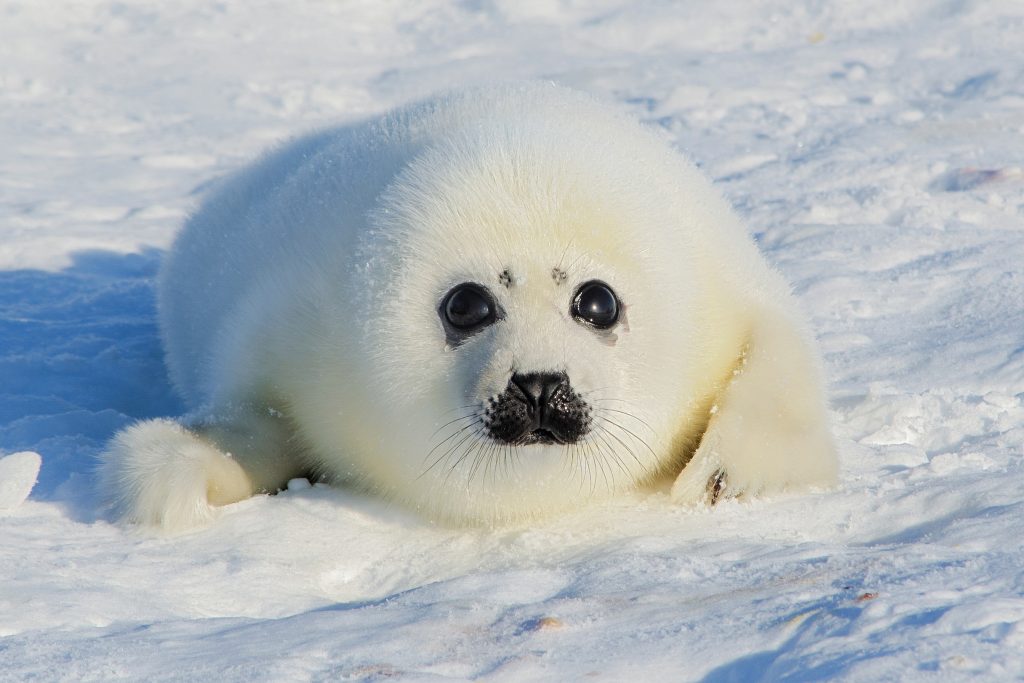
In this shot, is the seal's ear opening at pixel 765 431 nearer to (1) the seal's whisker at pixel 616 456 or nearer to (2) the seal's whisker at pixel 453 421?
(1) the seal's whisker at pixel 616 456

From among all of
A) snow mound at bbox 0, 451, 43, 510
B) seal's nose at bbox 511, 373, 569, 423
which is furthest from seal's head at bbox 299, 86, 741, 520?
snow mound at bbox 0, 451, 43, 510

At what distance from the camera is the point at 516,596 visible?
2.31 m

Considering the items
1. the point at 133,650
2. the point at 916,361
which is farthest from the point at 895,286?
the point at 133,650

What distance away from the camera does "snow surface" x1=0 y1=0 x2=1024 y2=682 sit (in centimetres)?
192

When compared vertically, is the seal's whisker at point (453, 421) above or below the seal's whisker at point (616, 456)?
above

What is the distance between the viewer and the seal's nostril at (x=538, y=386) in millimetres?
2504

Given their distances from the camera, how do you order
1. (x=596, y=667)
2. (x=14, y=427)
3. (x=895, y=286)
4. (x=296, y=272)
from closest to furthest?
1. (x=596, y=667)
2. (x=296, y=272)
3. (x=14, y=427)
4. (x=895, y=286)

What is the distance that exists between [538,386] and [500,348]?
0.44 feet

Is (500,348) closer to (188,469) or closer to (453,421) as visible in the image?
(453,421)

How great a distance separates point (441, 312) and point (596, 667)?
103cm

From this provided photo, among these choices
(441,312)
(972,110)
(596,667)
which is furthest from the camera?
(972,110)

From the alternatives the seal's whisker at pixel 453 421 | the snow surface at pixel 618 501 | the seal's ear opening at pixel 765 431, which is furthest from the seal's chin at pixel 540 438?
the seal's ear opening at pixel 765 431

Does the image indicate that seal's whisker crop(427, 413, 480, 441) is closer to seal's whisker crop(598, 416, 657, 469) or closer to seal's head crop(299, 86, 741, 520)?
seal's head crop(299, 86, 741, 520)

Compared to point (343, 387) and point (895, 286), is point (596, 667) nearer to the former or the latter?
point (343, 387)
